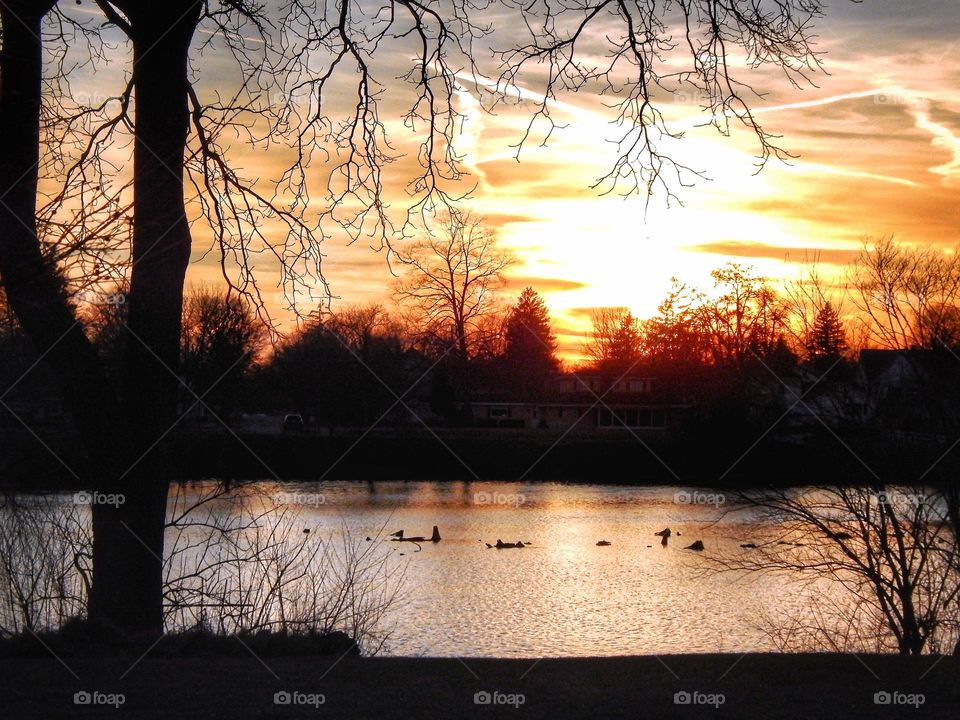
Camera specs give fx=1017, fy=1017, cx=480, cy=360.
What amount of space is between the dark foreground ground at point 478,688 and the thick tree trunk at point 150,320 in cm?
142

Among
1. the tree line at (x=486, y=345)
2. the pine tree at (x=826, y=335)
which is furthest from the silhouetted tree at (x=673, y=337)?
the pine tree at (x=826, y=335)

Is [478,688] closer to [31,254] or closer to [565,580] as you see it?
[31,254]

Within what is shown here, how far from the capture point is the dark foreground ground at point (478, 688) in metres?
5.79

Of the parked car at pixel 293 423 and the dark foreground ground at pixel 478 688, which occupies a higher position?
the parked car at pixel 293 423

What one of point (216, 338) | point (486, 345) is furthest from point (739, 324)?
point (216, 338)

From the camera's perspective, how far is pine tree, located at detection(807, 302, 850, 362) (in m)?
17.3

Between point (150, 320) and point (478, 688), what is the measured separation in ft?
14.8

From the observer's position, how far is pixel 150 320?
8.87 m

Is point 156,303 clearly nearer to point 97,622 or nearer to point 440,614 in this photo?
point 97,622

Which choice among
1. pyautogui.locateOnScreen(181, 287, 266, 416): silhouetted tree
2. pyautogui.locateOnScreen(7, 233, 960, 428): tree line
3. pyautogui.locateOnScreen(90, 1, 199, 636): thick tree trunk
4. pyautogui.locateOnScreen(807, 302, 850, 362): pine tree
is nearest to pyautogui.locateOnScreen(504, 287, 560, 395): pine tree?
pyautogui.locateOnScreen(7, 233, 960, 428): tree line

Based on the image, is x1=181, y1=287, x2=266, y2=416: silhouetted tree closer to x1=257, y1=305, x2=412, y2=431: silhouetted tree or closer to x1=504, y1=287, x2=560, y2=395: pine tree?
x1=257, y1=305, x2=412, y2=431: silhouetted tree

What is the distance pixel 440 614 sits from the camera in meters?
19.6

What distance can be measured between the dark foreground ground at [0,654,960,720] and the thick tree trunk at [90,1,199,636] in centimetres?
142

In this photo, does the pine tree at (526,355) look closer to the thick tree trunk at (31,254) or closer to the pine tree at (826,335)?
the pine tree at (826,335)
